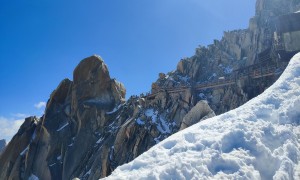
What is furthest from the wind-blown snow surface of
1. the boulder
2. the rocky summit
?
the rocky summit

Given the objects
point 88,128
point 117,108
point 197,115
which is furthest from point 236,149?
point 88,128

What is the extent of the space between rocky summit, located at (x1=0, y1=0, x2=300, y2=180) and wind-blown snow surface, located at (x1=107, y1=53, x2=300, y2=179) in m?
30.1

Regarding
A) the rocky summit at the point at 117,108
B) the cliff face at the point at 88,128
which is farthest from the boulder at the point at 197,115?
the cliff face at the point at 88,128

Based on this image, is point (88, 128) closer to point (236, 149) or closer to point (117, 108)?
point (117, 108)

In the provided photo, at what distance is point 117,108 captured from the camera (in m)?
57.0

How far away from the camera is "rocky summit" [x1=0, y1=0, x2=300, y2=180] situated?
4444 cm

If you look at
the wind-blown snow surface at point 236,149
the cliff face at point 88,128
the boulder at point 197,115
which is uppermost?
the cliff face at point 88,128

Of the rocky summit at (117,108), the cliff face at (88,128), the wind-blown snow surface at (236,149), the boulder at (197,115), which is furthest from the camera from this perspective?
the cliff face at (88,128)

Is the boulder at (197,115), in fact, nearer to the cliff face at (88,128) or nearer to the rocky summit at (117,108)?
the rocky summit at (117,108)

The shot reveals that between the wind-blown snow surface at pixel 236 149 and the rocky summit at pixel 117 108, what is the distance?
30.1 m

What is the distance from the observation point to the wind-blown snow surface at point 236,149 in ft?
29.3

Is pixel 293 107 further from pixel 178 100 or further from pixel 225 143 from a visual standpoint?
pixel 178 100

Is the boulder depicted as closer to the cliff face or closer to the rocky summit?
the rocky summit

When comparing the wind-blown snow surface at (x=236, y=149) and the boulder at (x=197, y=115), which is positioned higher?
the boulder at (x=197, y=115)
